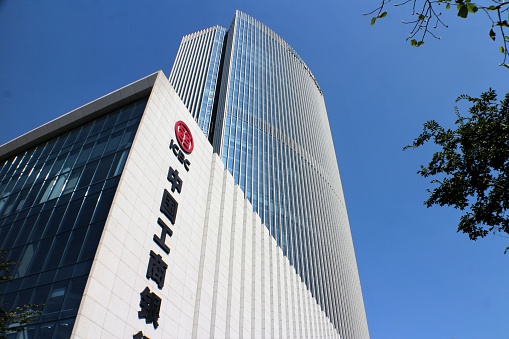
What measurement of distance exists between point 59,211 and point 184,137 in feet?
29.3

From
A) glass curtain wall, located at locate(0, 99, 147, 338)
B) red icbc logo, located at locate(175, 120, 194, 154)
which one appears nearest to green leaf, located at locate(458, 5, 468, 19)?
glass curtain wall, located at locate(0, 99, 147, 338)

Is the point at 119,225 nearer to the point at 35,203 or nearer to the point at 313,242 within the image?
the point at 35,203

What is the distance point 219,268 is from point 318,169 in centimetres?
8520

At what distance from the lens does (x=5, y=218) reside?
22391mm

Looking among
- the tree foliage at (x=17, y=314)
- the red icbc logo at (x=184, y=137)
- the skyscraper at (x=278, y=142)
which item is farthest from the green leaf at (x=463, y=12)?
the skyscraper at (x=278, y=142)

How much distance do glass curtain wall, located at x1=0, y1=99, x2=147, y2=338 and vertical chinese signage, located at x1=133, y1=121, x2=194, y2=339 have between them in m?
2.86

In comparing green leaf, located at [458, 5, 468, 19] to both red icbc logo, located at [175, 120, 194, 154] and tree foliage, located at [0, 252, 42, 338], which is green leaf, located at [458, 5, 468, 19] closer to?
tree foliage, located at [0, 252, 42, 338]

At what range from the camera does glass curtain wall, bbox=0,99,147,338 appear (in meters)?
16.2

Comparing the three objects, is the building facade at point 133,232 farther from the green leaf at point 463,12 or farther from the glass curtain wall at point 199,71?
the glass curtain wall at point 199,71

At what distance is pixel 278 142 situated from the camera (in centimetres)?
9556

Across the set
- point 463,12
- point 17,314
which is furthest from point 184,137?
point 463,12

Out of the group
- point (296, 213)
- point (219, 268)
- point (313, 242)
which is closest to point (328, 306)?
point (313, 242)

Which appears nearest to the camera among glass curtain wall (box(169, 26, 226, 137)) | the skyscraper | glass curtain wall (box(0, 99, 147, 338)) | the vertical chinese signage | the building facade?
glass curtain wall (box(0, 99, 147, 338))

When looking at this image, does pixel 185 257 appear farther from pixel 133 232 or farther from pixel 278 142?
pixel 278 142
